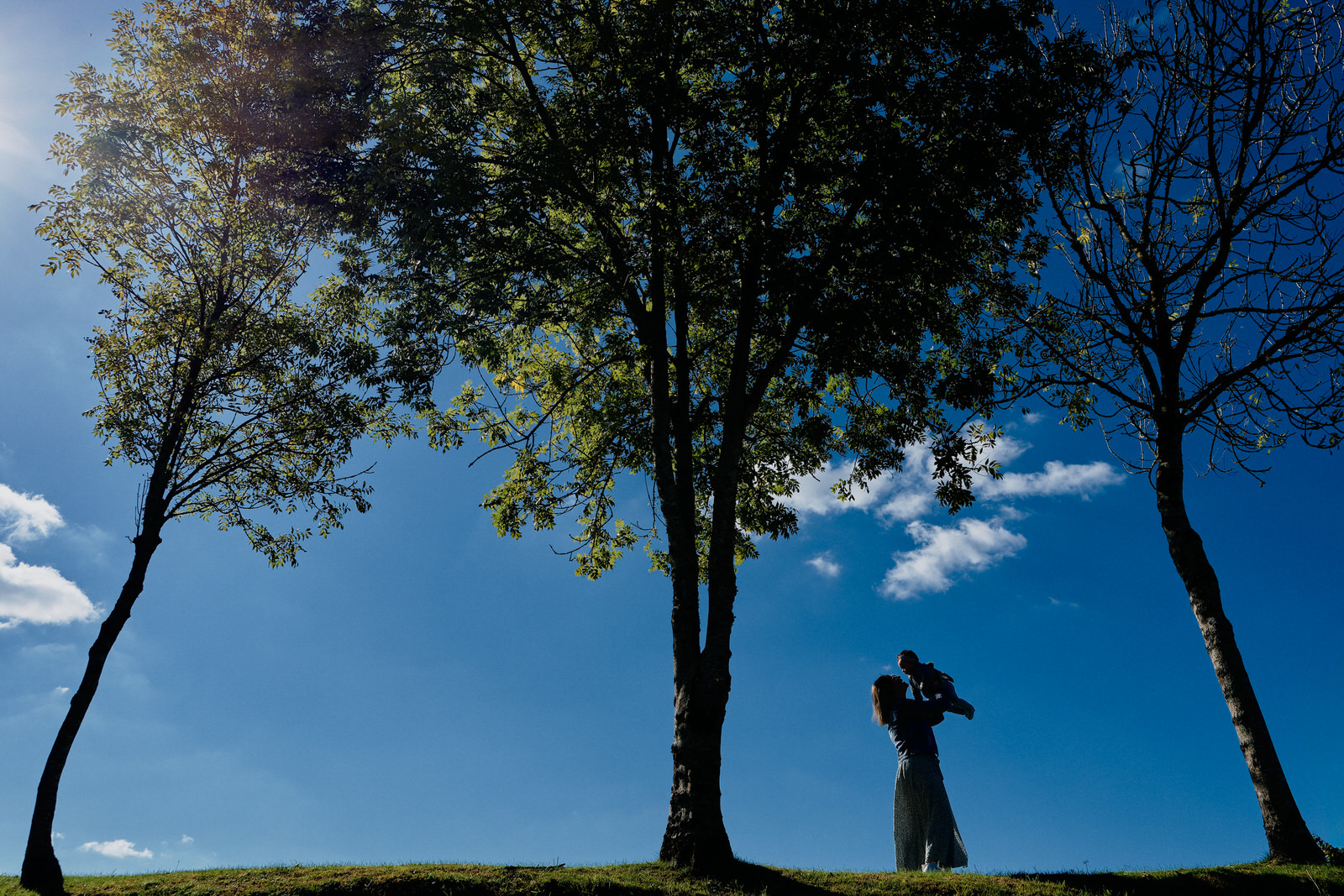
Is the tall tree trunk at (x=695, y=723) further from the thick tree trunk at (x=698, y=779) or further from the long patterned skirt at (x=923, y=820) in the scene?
the long patterned skirt at (x=923, y=820)

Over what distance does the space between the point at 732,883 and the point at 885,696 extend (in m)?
3.51

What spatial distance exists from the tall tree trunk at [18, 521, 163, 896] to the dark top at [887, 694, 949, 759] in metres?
12.8

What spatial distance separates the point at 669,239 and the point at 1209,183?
990 cm

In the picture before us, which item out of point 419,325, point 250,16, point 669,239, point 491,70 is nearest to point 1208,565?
point 669,239

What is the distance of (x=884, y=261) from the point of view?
13.2 meters

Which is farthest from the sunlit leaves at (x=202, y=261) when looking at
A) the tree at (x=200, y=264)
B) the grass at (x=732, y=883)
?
the grass at (x=732, y=883)

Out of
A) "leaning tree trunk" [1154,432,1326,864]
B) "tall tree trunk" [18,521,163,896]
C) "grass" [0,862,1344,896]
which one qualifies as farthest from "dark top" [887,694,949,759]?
"tall tree trunk" [18,521,163,896]

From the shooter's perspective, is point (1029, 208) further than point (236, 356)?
No

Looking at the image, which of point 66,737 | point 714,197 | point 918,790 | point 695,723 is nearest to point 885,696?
point 918,790

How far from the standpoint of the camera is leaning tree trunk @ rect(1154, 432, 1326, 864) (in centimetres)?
1139

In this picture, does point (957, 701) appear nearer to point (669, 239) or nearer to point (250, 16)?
point (669, 239)

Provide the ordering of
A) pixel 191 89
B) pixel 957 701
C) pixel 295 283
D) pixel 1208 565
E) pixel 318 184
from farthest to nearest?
pixel 295 283 < pixel 191 89 < pixel 318 184 < pixel 1208 565 < pixel 957 701

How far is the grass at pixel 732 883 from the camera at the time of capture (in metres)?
9.95

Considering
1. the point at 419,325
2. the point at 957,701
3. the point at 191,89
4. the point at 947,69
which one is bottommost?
the point at 957,701
